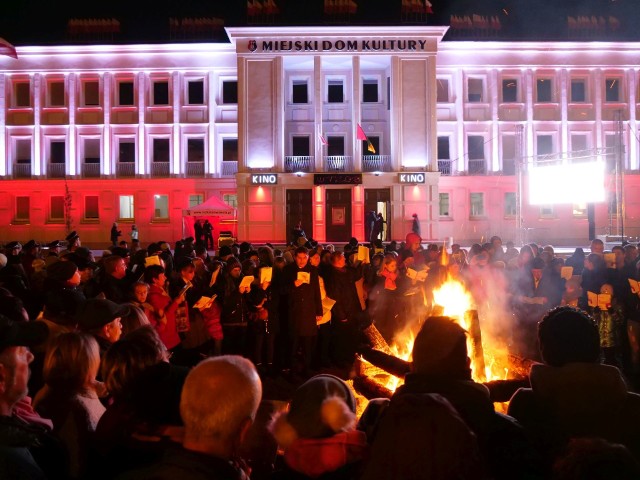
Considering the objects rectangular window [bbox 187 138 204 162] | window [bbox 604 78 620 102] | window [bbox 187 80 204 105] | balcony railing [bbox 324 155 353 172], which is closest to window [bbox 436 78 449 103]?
balcony railing [bbox 324 155 353 172]

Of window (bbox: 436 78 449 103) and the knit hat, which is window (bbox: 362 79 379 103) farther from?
the knit hat

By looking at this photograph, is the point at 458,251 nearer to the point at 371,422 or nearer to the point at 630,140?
the point at 371,422

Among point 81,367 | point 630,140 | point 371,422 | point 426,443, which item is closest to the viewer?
point 426,443

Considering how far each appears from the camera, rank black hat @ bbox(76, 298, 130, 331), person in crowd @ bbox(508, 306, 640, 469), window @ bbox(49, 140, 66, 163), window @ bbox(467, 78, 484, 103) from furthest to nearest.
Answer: window @ bbox(49, 140, 66, 163) < window @ bbox(467, 78, 484, 103) < black hat @ bbox(76, 298, 130, 331) < person in crowd @ bbox(508, 306, 640, 469)

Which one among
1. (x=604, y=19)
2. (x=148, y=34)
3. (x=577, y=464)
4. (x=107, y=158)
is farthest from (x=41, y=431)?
(x=604, y=19)

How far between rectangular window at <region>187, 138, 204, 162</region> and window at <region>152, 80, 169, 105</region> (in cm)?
299

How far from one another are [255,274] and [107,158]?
31.7 meters

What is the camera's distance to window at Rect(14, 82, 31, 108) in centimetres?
3866

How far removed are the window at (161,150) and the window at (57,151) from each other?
19.7 feet

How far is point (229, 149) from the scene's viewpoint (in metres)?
38.8

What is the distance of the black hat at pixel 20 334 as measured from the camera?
9.77ft

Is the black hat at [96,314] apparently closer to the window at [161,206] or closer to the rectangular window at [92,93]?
the window at [161,206]

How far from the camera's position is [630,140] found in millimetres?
37688

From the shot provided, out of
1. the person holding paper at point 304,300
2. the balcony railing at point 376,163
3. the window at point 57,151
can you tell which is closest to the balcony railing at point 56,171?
the window at point 57,151
